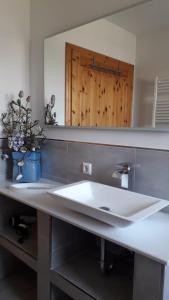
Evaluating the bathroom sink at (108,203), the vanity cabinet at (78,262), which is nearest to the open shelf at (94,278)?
the vanity cabinet at (78,262)

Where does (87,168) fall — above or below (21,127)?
below

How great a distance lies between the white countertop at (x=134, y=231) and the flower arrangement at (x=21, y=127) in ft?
1.87

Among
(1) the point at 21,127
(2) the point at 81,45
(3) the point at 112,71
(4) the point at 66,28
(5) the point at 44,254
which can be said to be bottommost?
(5) the point at 44,254

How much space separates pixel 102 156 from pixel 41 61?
1023 mm

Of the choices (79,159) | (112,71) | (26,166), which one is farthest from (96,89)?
(26,166)

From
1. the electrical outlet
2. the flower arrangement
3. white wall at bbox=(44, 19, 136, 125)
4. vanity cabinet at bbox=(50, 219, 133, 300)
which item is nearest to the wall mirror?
white wall at bbox=(44, 19, 136, 125)

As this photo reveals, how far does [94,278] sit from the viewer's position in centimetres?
131

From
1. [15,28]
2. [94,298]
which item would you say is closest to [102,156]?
[94,298]

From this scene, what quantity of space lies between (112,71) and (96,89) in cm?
17

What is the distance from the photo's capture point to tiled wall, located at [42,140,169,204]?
1347 mm

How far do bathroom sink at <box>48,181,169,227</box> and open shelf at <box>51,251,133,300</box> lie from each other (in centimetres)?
38

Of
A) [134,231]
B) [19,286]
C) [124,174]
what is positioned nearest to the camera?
[134,231]

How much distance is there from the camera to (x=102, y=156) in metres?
1.63

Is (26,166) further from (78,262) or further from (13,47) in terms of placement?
(13,47)
